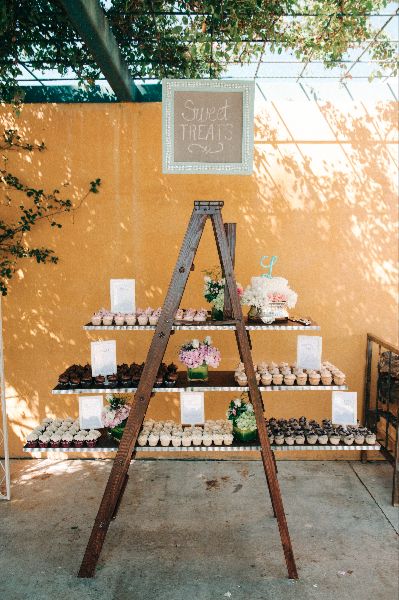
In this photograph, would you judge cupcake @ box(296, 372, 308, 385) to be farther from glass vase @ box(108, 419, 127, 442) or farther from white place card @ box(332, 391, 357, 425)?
glass vase @ box(108, 419, 127, 442)

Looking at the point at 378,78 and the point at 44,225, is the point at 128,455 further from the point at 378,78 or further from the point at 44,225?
the point at 378,78

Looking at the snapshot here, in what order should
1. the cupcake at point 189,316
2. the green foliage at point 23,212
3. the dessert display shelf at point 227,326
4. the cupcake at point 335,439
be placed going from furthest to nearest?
the green foliage at point 23,212, the cupcake at point 335,439, the cupcake at point 189,316, the dessert display shelf at point 227,326

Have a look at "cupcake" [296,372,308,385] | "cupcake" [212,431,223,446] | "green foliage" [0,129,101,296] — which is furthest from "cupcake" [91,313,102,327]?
"cupcake" [296,372,308,385]

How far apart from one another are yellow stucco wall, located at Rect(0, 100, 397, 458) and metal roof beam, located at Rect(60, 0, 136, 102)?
43cm

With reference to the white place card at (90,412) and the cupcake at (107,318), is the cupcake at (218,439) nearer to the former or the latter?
the white place card at (90,412)

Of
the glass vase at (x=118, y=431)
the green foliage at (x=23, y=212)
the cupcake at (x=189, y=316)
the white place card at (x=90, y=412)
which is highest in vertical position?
the green foliage at (x=23, y=212)

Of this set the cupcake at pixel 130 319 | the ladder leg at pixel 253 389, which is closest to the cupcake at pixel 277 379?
the ladder leg at pixel 253 389

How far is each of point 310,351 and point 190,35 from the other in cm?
299

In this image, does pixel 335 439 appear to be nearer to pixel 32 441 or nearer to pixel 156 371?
pixel 156 371

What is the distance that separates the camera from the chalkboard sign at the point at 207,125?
162 inches

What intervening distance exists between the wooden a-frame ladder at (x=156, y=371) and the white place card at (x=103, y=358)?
44cm

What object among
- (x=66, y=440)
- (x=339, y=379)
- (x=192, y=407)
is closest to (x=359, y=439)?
(x=339, y=379)

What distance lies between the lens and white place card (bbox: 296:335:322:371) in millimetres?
4062

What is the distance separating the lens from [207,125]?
4129 mm
